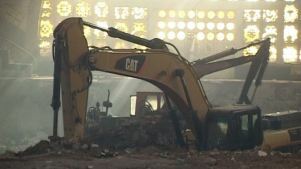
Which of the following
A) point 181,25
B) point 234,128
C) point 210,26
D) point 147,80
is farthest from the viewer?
point 210,26

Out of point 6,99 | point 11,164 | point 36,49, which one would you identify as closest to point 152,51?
point 11,164

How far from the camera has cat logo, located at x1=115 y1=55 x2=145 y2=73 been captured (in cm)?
1123

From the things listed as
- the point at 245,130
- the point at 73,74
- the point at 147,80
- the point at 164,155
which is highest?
the point at 73,74

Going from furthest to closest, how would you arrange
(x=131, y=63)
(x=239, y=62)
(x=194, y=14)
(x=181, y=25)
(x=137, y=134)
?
1. (x=194, y=14)
2. (x=181, y=25)
3. (x=239, y=62)
4. (x=137, y=134)
5. (x=131, y=63)

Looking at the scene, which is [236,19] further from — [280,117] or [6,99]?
[280,117]

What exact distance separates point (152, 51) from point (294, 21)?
115ft

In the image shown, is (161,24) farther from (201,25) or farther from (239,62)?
(239,62)

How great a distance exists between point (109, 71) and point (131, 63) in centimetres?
61

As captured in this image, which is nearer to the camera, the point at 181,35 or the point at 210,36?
the point at 181,35

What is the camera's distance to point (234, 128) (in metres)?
12.0

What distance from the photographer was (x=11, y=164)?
9.46 meters

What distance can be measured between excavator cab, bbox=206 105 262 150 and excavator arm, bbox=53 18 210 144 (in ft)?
0.93

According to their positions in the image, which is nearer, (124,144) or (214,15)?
(124,144)

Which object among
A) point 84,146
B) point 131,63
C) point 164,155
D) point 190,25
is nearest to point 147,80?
point 131,63
